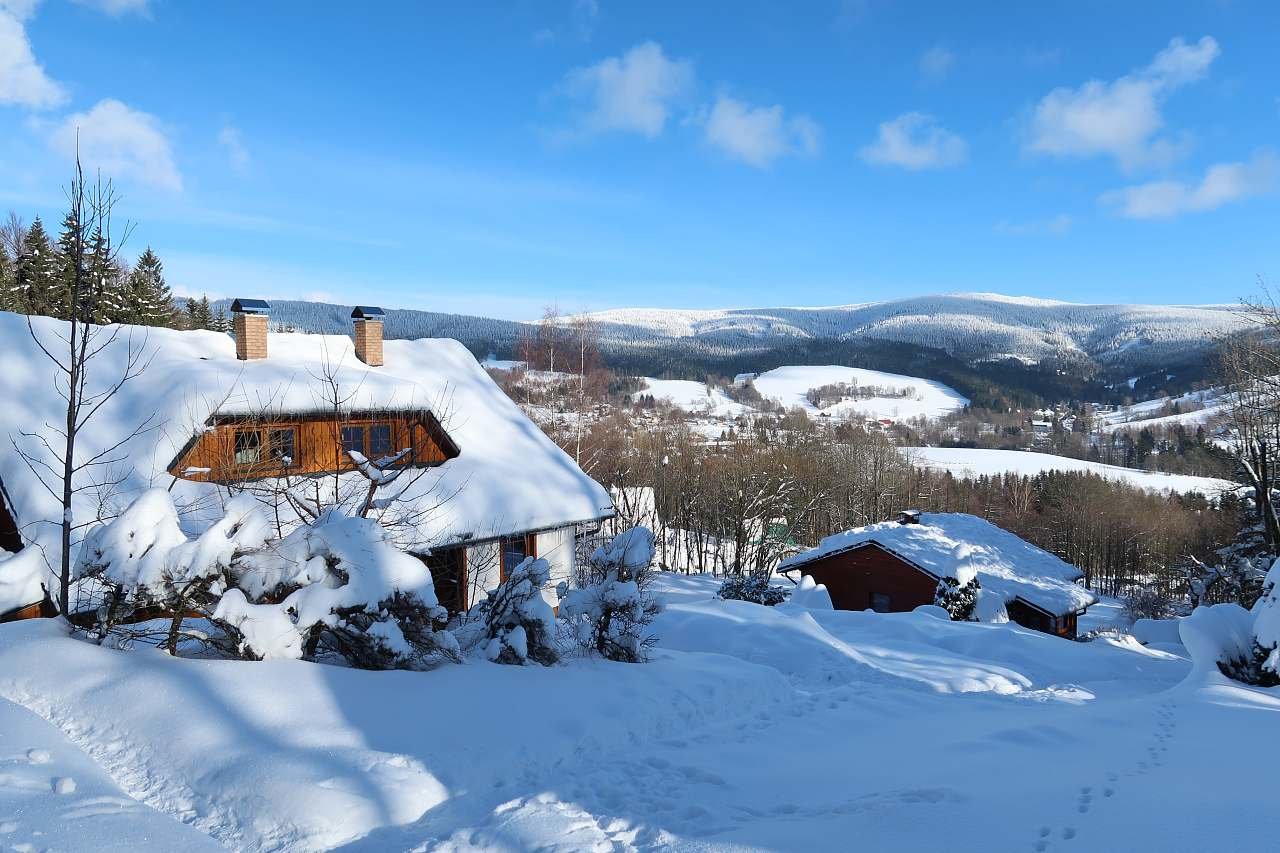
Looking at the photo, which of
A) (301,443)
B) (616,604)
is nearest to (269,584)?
(616,604)

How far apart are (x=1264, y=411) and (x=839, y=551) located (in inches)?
525

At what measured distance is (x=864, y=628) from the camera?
15055 millimetres

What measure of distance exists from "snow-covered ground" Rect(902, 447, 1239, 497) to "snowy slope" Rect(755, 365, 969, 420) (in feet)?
82.4

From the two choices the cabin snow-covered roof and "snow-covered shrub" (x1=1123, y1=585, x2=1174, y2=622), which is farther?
"snow-covered shrub" (x1=1123, y1=585, x2=1174, y2=622)

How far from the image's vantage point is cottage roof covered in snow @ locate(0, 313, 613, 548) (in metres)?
12.1

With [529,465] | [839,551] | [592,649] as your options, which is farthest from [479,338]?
[592,649]

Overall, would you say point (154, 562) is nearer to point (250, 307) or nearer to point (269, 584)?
point (269, 584)

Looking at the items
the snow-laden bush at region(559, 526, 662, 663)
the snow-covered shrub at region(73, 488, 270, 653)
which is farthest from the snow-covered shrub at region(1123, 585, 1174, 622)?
the snow-covered shrub at region(73, 488, 270, 653)

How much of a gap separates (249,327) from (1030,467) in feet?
295

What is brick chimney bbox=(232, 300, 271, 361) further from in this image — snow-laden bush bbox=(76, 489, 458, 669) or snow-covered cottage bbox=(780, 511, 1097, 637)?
snow-covered cottage bbox=(780, 511, 1097, 637)

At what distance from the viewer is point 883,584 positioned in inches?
A: 1072

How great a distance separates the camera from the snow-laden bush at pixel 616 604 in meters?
8.98

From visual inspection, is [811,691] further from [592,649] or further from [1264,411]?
[1264,411]

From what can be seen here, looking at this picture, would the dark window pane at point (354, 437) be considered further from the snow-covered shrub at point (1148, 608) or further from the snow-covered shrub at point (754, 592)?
the snow-covered shrub at point (1148, 608)
